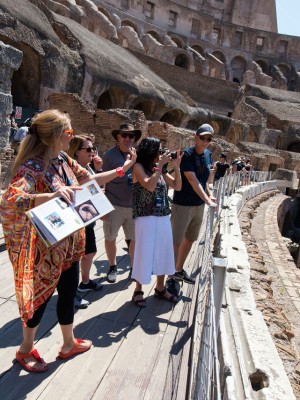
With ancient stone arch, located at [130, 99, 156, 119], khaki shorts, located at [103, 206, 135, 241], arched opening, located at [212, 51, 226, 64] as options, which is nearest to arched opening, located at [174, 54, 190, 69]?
arched opening, located at [212, 51, 226, 64]

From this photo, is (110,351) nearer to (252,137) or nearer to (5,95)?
(5,95)

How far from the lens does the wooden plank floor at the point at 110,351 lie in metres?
2.36

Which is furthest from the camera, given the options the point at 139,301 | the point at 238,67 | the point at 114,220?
the point at 238,67

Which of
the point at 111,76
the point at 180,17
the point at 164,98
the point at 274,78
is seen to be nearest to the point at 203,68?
the point at 180,17

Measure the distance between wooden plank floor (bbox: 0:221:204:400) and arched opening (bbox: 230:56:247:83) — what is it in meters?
51.5

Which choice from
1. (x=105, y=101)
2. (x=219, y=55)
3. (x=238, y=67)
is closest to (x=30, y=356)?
(x=105, y=101)

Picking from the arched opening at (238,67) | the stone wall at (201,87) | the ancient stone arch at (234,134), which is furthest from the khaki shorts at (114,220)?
the arched opening at (238,67)

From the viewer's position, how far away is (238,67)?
51438 millimetres

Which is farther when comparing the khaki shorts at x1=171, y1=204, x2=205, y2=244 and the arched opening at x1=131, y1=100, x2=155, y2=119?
the arched opening at x1=131, y1=100, x2=155, y2=119

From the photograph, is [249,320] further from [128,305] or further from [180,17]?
[180,17]

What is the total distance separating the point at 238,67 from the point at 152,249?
5315cm

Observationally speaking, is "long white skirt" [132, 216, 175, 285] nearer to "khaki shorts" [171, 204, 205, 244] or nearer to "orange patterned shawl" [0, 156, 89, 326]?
"khaki shorts" [171, 204, 205, 244]

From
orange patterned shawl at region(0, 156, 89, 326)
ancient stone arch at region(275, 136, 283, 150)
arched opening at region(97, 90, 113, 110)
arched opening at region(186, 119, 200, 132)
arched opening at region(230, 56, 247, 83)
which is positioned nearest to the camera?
orange patterned shawl at region(0, 156, 89, 326)

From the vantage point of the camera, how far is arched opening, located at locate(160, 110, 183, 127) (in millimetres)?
24292
